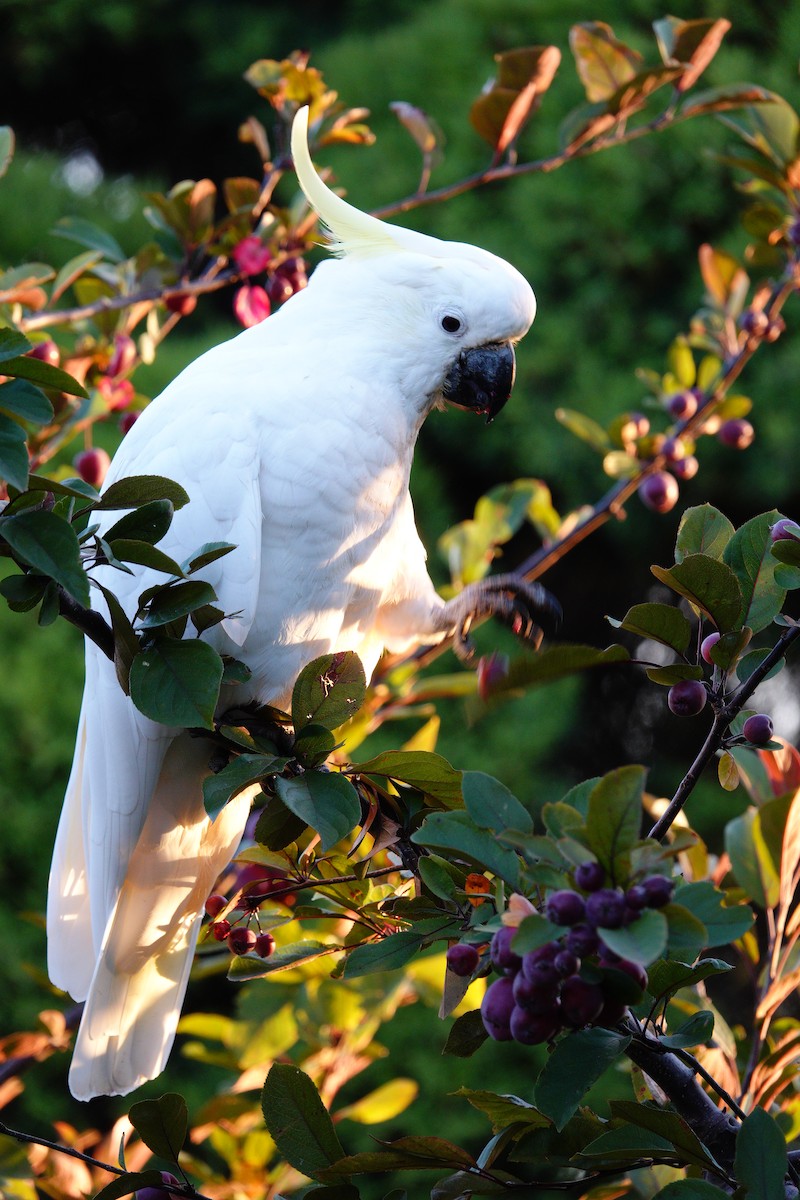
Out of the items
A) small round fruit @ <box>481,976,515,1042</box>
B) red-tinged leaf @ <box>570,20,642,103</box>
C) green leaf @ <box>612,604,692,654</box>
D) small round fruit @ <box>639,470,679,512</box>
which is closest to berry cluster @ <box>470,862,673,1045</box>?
small round fruit @ <box>481,976,515,1042</box>

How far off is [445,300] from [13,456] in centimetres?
91

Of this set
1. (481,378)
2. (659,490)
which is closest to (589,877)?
(481,378)

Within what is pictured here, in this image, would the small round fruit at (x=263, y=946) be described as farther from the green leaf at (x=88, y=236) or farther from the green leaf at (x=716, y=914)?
the green leaf at (x=88, y=236)

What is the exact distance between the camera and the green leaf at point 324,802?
90cm

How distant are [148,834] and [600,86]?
48.4 inches

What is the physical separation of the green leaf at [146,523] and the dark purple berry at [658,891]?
418 millimetres

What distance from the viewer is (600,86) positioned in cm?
167

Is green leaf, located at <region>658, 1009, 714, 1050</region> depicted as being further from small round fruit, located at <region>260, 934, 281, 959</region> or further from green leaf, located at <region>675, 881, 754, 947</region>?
small round fruit, located at <region>260, 934, 281, 959</region>

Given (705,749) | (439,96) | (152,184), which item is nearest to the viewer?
(705,749)


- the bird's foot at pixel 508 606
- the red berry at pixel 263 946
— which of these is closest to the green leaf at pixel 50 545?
the red berry at pixel 263 946

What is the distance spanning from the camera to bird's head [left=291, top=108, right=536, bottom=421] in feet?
5.09

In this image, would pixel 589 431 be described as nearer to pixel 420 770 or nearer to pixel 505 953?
pixel 420 770

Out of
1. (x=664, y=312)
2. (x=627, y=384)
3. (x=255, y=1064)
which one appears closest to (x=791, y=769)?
(x=255, y=1064)

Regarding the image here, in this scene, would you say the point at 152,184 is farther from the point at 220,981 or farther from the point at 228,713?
the point at 228,713
